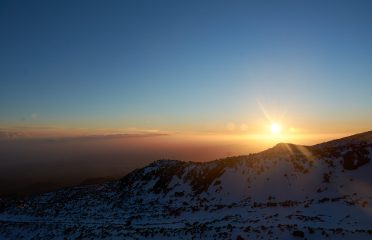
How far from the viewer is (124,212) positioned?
1508 inches

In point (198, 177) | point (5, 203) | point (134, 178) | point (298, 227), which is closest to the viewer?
point (298, 227)

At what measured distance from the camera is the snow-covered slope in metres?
23.3

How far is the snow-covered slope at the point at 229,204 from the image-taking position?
76.5ft

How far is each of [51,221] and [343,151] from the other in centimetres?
3921

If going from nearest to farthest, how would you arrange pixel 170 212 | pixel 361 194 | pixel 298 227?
pixel 298 227 → pixel 361 194 → pixel 170 212

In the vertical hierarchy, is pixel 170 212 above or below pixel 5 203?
above

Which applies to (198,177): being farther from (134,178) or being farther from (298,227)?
(298,227)

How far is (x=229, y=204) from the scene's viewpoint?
34812 millimetres

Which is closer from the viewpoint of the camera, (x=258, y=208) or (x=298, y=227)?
(x=298, y=227)

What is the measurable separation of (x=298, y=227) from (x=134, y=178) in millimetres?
39995

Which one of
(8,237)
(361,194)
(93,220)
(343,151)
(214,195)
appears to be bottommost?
(8,237)

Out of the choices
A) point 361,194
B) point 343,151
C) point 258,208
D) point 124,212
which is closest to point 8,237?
point 124,212

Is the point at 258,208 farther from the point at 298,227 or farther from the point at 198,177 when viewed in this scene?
the point at 198,177

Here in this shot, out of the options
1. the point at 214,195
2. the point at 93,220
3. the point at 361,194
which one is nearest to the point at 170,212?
the point at 214,195
